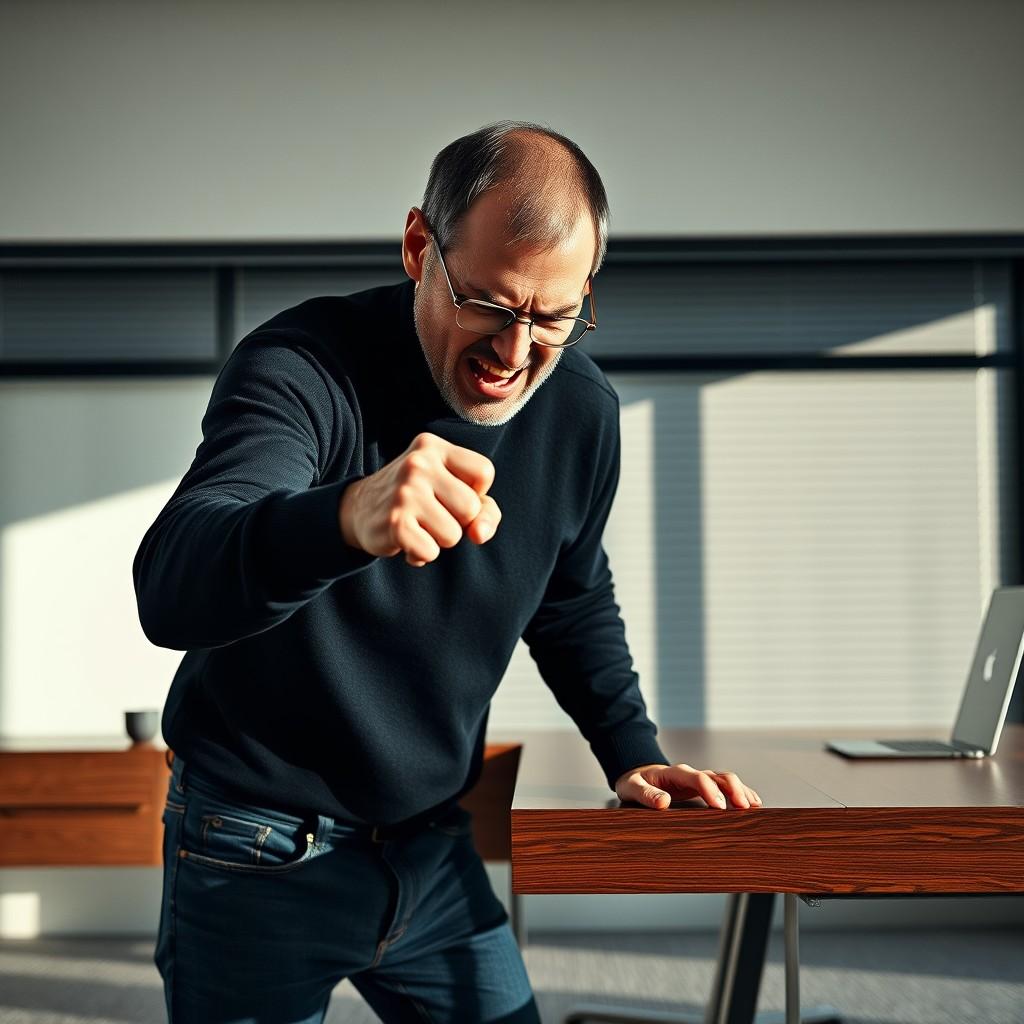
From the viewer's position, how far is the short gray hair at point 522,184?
111 centimetres

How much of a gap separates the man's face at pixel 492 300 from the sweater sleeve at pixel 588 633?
0.25m

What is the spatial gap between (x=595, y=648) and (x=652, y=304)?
110 inches

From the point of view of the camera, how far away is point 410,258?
128cm

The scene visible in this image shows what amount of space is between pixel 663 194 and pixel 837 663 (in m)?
1.77

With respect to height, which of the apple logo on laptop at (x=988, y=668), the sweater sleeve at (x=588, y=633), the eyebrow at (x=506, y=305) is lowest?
the apple logo on laptop at (x=988, y=668)

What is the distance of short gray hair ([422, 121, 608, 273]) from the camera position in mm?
1113

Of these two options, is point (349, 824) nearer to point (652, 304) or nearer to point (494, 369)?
point (494, 369)

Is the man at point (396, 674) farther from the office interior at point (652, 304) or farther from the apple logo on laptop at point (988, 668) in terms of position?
the office interior at point (652, 304)

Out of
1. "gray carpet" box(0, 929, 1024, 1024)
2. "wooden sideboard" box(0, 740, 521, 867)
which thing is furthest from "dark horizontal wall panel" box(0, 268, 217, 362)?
"gray carpet" box(0, 929, 1024, 1024)

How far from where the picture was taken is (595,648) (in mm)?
1462

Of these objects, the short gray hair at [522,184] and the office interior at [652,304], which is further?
the office interior at [652,304]

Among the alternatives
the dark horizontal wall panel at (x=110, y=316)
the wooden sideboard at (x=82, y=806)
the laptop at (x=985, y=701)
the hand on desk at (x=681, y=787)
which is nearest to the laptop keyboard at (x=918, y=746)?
the laptop at (x=985, y=701)

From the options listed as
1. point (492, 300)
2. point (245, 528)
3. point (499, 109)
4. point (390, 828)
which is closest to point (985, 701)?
point (390, 828)

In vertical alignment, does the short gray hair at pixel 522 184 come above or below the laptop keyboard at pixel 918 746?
above
